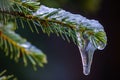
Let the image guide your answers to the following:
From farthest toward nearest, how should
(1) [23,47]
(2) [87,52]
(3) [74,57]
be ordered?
(3) [74,57] < (2) [87,52] < (1) [23,47]

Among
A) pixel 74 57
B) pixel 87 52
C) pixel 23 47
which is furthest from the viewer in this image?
pixel 74 57

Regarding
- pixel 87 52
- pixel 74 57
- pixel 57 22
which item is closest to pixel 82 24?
pixel 57 22

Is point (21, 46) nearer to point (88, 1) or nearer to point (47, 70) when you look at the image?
point (88, 1)

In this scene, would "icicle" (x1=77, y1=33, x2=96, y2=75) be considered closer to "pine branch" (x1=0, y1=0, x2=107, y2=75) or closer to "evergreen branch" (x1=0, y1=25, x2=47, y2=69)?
"pine branch" (x1=0, y1=0, x2=107, y2=75)

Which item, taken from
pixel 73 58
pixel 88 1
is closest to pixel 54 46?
pixel 73 58

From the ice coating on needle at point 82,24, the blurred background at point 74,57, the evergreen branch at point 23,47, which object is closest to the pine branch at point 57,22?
the ice coating on needle at point 82,24

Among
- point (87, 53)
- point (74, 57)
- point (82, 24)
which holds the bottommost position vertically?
point (74, 57)

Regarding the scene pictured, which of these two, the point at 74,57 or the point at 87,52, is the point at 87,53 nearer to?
the point at 87,52

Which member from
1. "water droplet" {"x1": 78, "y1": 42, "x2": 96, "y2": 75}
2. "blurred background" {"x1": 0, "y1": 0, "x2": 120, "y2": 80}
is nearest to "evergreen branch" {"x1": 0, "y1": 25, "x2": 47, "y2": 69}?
"water droplet" {"x1": 78, "y1": 42, "x2": 96, "y2": 75}

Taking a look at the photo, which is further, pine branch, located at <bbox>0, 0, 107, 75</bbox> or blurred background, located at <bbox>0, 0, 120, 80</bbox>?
blurred background, located at <bbox>0, 0, 120, 80</bbox>
